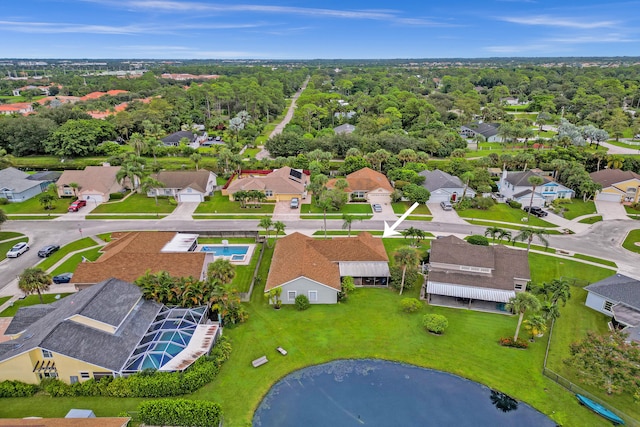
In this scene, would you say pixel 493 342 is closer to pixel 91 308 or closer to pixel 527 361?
pixel 527 361

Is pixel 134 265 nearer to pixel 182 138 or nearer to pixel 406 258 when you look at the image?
pixel 406 258

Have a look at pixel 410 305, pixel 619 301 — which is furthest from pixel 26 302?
pixel 619 301

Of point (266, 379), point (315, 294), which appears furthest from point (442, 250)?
point (266, 379)

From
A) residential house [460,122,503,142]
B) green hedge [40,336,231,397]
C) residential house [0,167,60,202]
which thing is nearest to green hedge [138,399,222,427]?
green hedge [40,336,231,397]

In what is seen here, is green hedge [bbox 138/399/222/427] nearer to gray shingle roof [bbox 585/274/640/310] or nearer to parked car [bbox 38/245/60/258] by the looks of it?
parked car [bbox 38/245/60/258]

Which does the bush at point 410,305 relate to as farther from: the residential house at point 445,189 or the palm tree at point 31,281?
the palm tree at point 31,281
